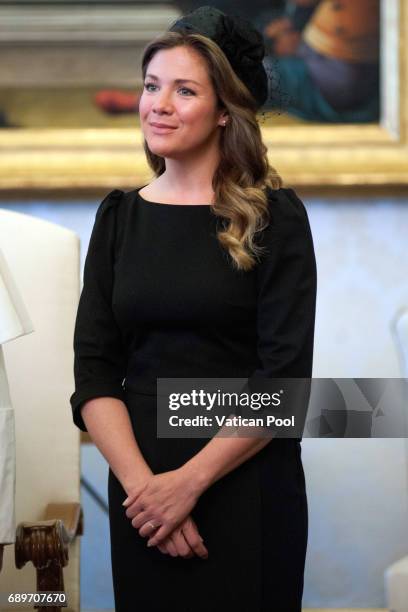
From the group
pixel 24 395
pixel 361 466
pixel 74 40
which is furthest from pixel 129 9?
pixel 361 466

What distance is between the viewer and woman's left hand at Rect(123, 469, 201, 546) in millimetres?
1706

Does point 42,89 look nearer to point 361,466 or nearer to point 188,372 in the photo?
point 361,466

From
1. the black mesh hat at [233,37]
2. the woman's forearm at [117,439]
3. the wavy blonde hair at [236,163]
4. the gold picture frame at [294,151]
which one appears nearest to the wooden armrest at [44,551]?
the woman's forearm at [117,439]

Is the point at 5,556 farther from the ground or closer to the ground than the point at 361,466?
closer to the ground

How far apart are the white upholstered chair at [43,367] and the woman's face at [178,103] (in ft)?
2.95

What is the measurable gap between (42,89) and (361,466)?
181 centimetres

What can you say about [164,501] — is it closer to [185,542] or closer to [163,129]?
[185,542]

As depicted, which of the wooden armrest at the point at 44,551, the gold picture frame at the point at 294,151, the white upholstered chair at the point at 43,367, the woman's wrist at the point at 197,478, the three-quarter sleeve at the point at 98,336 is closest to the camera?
the woman's wrist at the point at 197,478

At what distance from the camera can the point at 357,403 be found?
2.88 meters

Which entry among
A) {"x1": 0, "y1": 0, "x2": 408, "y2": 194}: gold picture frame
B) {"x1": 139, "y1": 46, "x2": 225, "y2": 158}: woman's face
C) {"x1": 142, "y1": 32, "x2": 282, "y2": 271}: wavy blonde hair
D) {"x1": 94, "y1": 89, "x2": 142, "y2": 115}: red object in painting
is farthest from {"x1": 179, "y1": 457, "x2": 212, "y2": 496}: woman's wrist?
{"x1": 94, "y1": 89, "x2": 142, "y2": 115}: red object in painting

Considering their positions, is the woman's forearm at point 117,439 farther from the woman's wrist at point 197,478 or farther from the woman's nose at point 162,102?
the woman's nose at point 162,102

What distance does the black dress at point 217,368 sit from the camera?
67.7 inches

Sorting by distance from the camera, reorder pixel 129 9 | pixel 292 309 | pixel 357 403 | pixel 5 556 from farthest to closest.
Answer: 1. pixel 129 9
2. pixel 357 403
3. pixel 5 556
4. pixel 292 309

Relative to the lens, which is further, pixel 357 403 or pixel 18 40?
pixel 18 40
